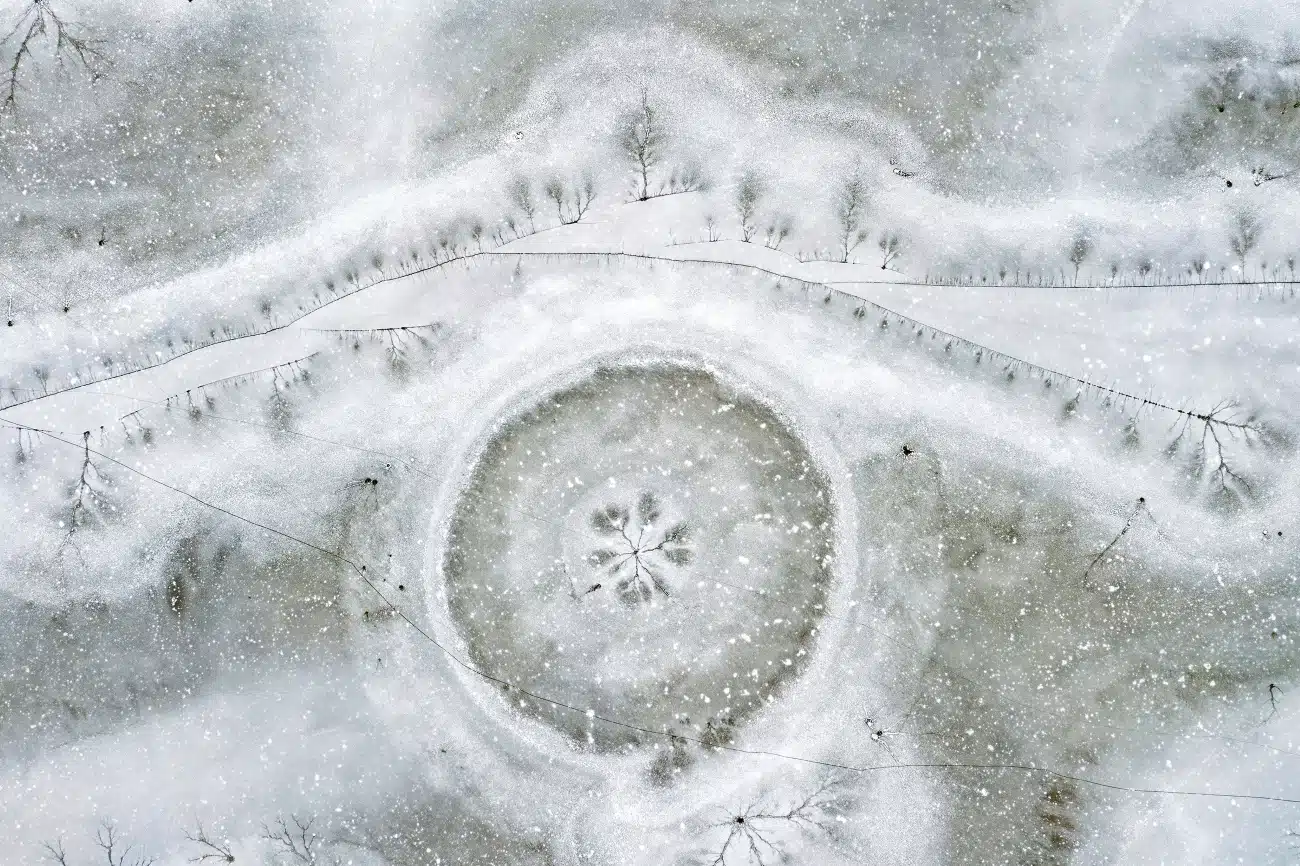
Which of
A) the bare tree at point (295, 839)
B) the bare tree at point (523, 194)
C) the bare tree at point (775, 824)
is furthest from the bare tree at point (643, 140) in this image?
the bare tree at point (295, 839)

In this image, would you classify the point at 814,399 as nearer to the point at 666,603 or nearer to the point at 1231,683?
the point at 666,603

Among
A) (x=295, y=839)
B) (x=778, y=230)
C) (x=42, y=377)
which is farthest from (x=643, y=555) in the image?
(x=42, y=377)

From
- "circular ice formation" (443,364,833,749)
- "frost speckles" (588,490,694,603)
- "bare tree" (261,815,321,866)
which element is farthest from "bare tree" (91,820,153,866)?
"frost speckles" (588,490,694,603)

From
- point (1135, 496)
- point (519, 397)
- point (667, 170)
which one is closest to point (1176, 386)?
point (1135, 496)

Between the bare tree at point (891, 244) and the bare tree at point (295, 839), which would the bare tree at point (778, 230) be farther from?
the bare tree at point (295, 839)

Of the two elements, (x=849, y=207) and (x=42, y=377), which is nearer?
(x=849, y=207)

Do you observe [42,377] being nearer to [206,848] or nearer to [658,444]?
[206,848]

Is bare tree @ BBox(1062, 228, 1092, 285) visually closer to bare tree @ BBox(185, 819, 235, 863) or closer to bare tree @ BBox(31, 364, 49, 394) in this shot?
bare tree @ BBox(185, 819, 235, 863)
